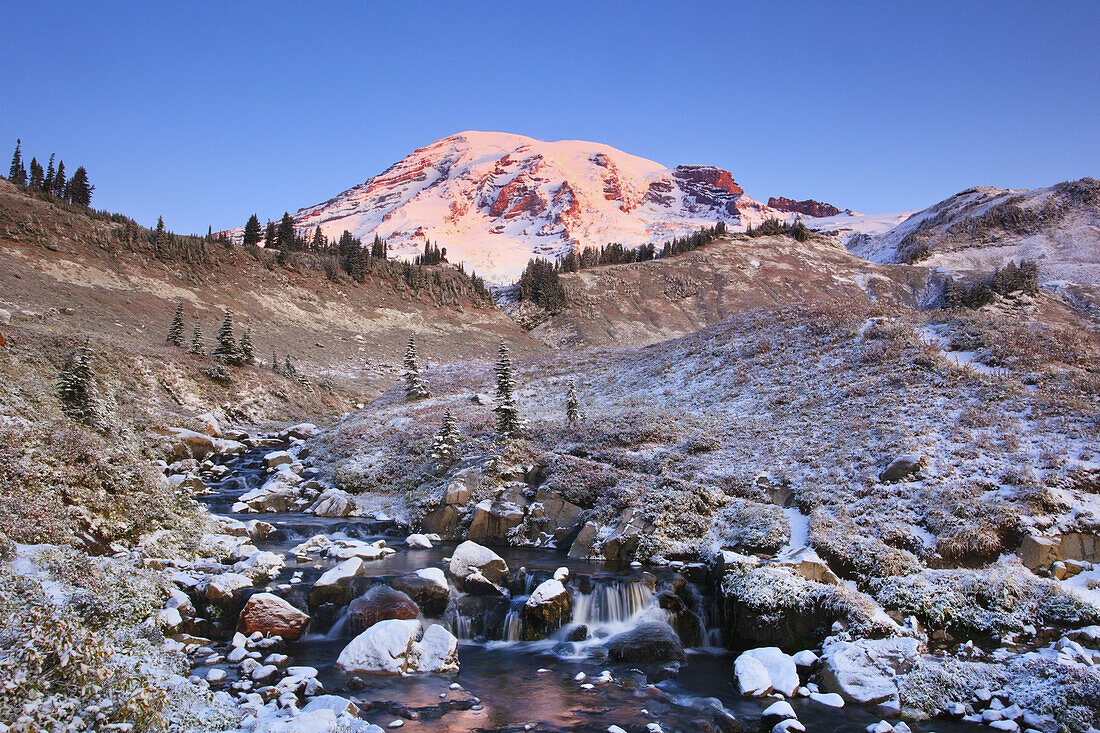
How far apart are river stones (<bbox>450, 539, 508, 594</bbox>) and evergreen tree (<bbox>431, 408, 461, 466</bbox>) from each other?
965 cm

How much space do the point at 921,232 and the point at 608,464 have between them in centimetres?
19262

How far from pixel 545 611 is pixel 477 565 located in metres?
2.57

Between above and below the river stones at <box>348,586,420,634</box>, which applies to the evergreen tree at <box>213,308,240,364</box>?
above

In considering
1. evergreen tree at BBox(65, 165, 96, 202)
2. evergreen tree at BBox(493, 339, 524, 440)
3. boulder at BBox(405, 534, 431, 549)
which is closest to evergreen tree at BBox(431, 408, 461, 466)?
evergreen tree at BBox(493, 339, 524, 440)

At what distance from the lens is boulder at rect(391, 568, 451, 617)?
13461 mm

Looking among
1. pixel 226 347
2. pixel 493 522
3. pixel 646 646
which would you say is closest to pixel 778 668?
pixel 646 646

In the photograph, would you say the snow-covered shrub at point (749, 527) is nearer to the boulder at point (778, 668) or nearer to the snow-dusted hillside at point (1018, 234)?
the boulder at point (778, 668)

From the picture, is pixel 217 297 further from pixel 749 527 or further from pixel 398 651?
pixel 749 527

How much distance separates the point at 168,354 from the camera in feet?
125

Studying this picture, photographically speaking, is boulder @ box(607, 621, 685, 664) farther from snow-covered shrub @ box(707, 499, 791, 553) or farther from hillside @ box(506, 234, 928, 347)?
hillside @ box(506, 234, 928, 347)

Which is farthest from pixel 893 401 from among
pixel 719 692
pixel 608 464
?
pixel 719 692

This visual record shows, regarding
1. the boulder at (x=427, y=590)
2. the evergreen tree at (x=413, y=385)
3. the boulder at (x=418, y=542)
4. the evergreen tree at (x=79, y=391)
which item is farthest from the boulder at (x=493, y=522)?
the evergreen tree at (x=413, y=385)

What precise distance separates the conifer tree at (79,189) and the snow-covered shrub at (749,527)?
113758mm

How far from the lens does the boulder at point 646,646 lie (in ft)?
39.4
